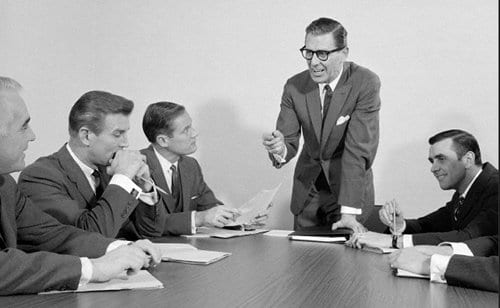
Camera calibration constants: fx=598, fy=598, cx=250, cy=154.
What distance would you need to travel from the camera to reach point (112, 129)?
8.51 ft

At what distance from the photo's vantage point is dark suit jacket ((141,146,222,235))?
2.74 metres

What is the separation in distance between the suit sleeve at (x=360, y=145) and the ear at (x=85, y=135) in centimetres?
127

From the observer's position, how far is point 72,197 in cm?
235

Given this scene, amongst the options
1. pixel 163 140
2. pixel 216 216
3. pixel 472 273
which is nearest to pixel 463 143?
pixel 216 216

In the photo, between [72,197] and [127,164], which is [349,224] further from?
[72,197]

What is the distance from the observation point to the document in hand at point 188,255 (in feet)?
6.22

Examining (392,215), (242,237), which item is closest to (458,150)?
(392,215)

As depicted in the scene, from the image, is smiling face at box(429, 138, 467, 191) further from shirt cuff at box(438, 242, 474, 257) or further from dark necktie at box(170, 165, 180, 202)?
dark necktie at box(170, 165, 180, 202)

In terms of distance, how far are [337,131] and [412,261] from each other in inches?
64.9

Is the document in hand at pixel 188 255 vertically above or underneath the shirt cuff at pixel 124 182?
underneath

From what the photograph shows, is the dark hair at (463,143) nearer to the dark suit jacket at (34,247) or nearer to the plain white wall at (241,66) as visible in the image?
the plain white wall at (241,66)

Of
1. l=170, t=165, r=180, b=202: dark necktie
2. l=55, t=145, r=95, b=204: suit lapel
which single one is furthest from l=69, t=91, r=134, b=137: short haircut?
l=170, t=165, r=180, b=202: dark necktie

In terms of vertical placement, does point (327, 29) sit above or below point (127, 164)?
above

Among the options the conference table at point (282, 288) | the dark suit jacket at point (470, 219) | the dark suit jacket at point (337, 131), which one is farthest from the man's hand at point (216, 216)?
the dark suit jacket at point (470, 219)
